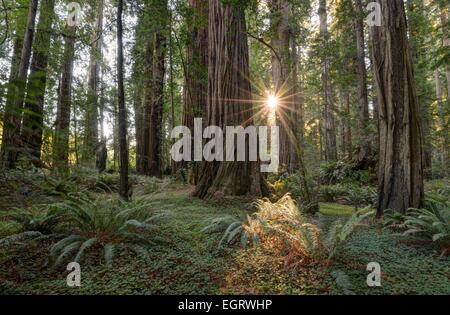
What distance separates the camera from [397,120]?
4973 mm

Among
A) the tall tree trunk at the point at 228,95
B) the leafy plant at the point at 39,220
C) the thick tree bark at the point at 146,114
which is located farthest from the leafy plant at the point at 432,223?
the thick tree bark at the point at 146,114

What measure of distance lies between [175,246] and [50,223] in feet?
5.84

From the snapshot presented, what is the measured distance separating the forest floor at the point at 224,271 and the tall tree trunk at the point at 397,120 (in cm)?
125

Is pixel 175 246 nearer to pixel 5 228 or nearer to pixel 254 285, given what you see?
pixel 254 285

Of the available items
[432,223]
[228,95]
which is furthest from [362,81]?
[432,223]

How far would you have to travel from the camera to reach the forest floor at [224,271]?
2.70 meters

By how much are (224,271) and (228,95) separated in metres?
4.89

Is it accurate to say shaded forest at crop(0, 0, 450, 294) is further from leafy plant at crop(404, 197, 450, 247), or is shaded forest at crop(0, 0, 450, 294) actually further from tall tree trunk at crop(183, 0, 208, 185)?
tall tree trunk at crop(183, 0, 208, 185)

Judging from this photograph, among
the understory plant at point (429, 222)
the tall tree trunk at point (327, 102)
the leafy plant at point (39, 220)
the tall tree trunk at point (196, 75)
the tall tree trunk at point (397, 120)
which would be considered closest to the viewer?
the understory plant at point (429, 222)

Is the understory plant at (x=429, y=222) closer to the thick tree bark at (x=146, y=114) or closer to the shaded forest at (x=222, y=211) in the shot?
the shaded forest at (x=222, y=211)

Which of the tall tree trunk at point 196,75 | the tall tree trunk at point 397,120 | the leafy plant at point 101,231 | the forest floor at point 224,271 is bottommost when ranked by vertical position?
the forest floor at point 224,271

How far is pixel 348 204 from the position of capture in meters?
8.89

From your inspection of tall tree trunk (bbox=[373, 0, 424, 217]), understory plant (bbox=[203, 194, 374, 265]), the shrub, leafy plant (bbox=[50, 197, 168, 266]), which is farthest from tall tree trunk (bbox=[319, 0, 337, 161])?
leafy plant (bbox=[50, 197, 168, 266])
